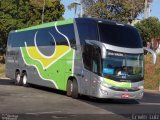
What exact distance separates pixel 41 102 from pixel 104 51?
3580 millimetres

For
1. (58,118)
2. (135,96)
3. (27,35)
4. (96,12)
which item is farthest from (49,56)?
A: (96,12)

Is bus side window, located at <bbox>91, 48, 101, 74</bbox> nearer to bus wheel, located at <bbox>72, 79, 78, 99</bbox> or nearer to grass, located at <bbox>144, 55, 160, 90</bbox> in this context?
bus wheel, located at <bbox>72, 79, 78, 99</bbox>

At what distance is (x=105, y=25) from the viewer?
22.1 m

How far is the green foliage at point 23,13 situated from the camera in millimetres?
61062

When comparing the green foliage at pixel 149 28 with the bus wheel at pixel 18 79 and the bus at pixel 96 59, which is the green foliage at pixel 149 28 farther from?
the bus at pixel 96 59

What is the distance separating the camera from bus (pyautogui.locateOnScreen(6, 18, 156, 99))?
844 inches

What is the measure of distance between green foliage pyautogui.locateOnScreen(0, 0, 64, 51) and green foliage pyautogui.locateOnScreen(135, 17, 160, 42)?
11.9 meters

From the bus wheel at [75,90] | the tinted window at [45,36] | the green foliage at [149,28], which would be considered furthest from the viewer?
the green foliage at [149,28]

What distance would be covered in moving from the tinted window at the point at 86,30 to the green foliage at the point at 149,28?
41.4m

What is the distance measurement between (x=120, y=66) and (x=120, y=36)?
54.0 inches

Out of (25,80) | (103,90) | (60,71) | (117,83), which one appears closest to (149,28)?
(25,80)

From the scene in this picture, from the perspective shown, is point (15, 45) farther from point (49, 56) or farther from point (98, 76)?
point (98, 76)

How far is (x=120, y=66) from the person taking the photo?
21609 mm

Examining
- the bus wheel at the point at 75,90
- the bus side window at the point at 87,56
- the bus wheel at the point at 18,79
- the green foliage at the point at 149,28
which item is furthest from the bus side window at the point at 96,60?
the green foliage at the point at 149,28
